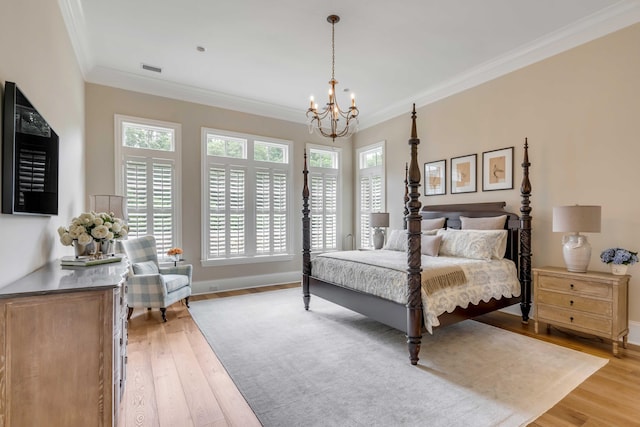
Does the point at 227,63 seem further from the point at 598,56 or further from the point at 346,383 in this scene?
the point at 598,56

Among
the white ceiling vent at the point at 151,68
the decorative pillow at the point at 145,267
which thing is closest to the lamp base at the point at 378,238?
the decorative pillow at the point at 145,267

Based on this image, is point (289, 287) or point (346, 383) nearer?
point (346, 383)

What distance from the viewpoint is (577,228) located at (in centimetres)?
305

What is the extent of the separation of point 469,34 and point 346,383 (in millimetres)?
3833

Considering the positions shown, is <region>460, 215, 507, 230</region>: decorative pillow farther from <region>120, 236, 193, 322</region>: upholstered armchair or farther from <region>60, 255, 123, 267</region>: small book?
<region>60, 255, 123, 267</region>: small book

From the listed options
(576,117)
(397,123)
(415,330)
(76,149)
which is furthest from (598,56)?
(76,149)

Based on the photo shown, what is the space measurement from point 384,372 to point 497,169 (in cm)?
320

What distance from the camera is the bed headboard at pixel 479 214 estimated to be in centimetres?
398

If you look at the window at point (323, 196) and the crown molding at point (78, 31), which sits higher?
the crown molding at point (78, 31)

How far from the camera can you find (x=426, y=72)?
14.8 ft

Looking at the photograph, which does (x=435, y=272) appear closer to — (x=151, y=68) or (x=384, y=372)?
(x=384, y=372)

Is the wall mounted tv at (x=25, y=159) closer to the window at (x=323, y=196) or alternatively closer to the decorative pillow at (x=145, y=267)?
the decorative pillow at (x=145, y=267)

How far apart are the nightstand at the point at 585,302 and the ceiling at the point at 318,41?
2576 mm

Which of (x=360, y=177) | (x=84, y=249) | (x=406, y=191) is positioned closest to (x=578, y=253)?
(x=406, y=191)
